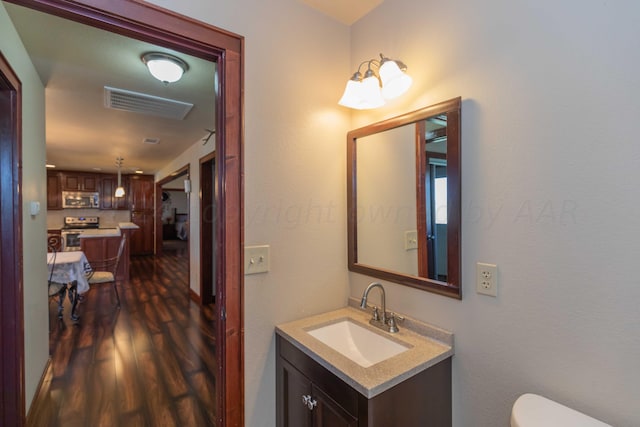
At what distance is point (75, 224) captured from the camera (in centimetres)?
712

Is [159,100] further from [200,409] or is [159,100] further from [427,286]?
[427,286]

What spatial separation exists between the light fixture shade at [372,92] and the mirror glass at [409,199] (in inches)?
4.5

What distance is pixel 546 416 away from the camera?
0.87 metres

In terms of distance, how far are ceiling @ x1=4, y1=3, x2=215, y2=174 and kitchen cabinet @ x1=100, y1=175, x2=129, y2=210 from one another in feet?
9.09

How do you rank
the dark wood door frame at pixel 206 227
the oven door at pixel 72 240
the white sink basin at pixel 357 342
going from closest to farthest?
the white sink basin at pixel 357 342 → the dark wood door frame at pixel 206 227 → the oven door at pixel 72 240

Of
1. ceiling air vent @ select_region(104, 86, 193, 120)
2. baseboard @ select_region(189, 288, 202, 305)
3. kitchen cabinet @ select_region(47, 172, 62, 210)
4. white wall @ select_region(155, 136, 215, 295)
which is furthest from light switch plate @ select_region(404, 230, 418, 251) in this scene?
kitchen cabinet @ select_region(47, 172, 62, 210)

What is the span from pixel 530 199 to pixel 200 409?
2.33m

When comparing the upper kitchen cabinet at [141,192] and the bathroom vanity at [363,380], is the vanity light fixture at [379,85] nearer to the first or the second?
Answer: the bathroom vanity at [363,380]

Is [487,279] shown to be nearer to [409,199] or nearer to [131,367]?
[409,199]

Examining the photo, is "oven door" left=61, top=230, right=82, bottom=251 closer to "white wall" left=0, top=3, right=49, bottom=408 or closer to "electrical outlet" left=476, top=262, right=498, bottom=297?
"white wall" left=0, top=3, right=49, bottom=408

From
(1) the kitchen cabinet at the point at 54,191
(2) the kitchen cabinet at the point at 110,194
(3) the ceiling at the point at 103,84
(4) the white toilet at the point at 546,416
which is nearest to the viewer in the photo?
(4) the white toilet at the point at 546,416

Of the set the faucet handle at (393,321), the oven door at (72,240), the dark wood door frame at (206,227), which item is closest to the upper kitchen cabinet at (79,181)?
the oven door at (72,240)

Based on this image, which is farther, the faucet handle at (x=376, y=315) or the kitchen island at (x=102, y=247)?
the kitchen island at (x=102, y=247)

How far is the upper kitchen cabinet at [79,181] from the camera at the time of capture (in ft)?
23.1
